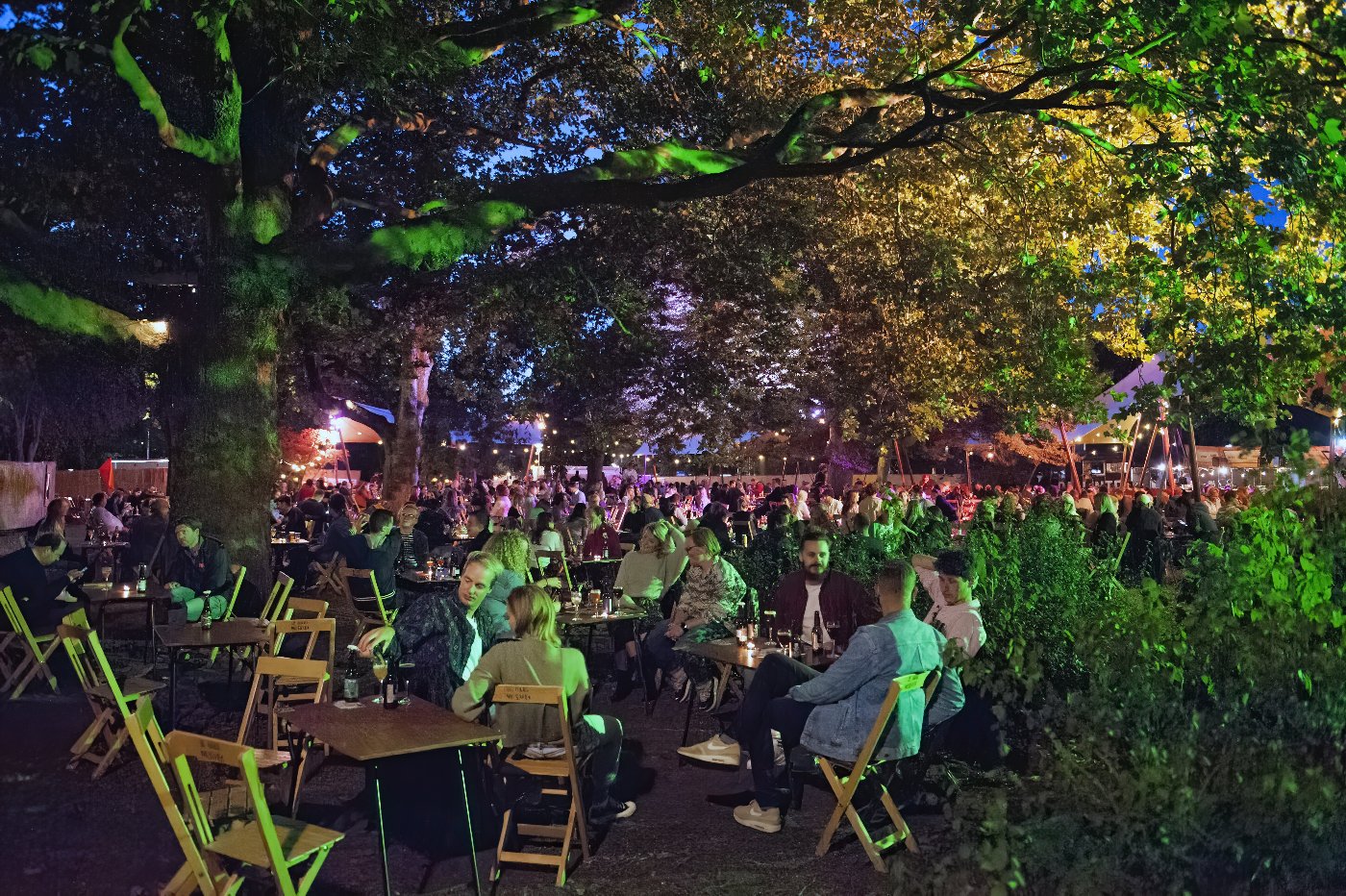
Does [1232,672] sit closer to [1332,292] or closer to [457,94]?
[1332,292]

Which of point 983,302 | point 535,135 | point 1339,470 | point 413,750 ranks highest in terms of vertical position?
→ point 535,135

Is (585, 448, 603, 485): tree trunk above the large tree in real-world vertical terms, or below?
below

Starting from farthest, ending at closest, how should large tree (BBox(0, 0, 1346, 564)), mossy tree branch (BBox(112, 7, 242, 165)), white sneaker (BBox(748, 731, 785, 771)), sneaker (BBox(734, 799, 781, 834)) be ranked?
mossy tree branch (BBox(112, 7, 242, 165))
large tree (BBox(0, 0, 1346, 564))
white sneaker (BBox(748, 731, 785, 771))
sneaker (BBox(734, 799, 781, 834))

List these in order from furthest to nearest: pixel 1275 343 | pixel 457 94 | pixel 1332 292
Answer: pixel 457 94
pixel 1275 343
pixel 1332 292

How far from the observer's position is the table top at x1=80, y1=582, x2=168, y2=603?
9.84 metres

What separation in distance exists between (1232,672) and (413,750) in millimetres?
3512

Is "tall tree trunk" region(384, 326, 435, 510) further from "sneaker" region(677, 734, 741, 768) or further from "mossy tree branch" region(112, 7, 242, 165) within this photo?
"sneaker" region(677, 734, 741, 768)

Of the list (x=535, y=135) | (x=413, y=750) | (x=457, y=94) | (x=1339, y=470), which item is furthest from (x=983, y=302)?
(x=413, y=750)

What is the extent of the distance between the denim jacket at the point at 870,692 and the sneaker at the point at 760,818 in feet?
1.60

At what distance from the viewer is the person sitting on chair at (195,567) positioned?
9.76 metres

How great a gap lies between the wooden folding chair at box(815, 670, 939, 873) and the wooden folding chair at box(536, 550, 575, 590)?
7028 mm

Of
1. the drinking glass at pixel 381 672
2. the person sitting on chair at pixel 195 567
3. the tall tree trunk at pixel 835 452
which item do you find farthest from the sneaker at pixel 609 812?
the tall tree trunk at pixel 835 452

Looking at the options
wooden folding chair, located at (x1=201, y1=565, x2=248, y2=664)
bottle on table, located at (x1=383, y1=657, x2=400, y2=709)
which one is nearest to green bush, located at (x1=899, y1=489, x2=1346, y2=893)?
bottle on table, located at (x1=383, y1=657, x2=400, y2=709)

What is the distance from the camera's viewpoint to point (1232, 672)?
4.64 m
